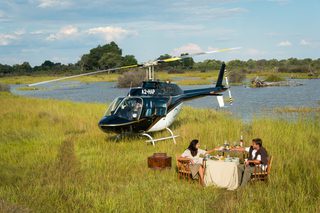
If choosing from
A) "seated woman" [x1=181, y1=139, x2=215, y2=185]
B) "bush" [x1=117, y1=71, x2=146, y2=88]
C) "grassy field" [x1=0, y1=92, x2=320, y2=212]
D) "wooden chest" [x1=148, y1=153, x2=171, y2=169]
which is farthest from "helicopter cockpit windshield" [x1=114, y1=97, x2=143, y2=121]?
"bush" [x1=117, y1=71, x2=146, y2=88]

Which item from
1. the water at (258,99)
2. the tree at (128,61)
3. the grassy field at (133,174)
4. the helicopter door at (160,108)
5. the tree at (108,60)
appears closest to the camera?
the grassy field at (133,174)

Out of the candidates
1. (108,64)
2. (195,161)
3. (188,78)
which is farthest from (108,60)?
(195,161)

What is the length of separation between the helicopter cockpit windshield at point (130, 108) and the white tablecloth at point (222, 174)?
498 centimetres

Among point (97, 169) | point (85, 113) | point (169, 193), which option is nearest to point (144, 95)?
point (97, 169)

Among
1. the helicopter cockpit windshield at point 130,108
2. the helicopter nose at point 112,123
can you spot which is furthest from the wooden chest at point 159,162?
the helicopter cockpit windshield at point 130,108

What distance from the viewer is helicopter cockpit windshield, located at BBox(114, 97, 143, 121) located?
13578 millimetres

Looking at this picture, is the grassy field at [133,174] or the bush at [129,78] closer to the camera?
the grassy field at [133,174]

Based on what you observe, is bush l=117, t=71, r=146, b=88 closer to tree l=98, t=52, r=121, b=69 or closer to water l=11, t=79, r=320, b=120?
water l=11, t=79, r=320, b=120

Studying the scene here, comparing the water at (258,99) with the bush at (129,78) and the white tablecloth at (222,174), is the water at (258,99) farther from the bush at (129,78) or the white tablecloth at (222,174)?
the bush at (129,78)

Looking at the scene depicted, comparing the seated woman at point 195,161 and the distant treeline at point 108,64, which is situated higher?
the distant treeline at point 108,64

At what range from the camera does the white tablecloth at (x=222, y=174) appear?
28.6 ft

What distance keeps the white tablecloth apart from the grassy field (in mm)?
252

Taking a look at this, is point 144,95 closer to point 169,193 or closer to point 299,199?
point 169,193

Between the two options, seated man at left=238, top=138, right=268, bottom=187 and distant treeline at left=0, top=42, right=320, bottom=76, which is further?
Answer: distant treeline at left=0, top=42, right=320, bottom=76
